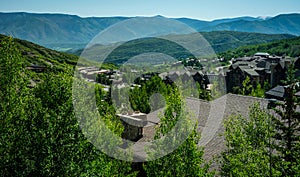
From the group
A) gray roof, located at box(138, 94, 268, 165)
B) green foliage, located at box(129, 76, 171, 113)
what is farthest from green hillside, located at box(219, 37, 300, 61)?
gray roof, located at box(138, 94, 268, 165)

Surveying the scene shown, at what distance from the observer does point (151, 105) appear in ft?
137

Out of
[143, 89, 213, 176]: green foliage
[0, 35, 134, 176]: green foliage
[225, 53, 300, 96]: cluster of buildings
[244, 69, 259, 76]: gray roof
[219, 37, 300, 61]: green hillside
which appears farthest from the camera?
[219, 37, 300, 61]: green hillside

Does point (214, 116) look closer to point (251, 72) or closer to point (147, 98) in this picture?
point (147, 98)

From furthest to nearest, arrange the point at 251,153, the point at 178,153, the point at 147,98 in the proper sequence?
1. the point at 147,98
2. the point at 178,153
3. the point at 251,153

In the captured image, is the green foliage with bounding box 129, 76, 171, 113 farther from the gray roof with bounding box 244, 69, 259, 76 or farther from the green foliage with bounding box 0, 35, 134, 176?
the green foliage with bounding box 0, 35, 134, 176

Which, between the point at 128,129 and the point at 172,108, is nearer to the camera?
the point at 172,108

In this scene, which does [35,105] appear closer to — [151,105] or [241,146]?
[241,146]

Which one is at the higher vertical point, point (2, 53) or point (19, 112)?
point (2, 53)

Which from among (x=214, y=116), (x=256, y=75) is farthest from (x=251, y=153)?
(x=256, y=75)

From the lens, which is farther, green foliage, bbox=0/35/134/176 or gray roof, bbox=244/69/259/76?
gray roof, bbox=244/69/259/76

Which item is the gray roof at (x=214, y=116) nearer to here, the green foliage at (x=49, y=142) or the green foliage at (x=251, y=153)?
the green foliage at (x=251, y=153)

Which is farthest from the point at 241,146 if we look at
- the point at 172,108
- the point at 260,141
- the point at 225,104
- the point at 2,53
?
the point at 2,53

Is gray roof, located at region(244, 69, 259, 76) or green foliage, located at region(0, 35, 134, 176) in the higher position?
green foliage, located at region(0, 35, 134, 176)

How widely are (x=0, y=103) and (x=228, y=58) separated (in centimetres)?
16466
